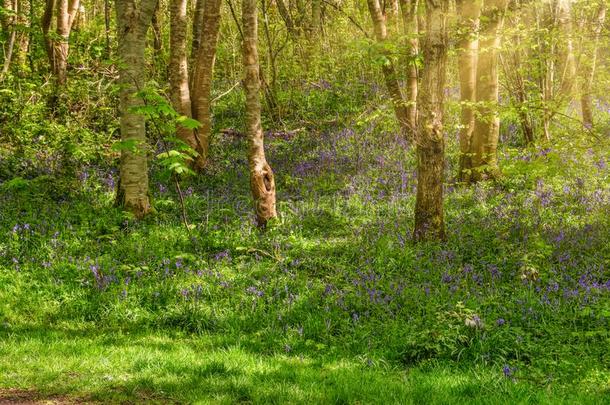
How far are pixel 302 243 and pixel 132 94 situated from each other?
4247 mm

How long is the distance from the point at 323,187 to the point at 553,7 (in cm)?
688

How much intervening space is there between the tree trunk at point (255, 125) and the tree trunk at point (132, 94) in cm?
199

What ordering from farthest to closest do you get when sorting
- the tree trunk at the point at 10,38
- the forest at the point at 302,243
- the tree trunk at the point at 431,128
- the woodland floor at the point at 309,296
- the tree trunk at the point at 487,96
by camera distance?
1. the tree trunk at the point at 10,38
2. the tree trunk at the point at 487,96
3. the tree trunk at the point at 431,128
4. the forest at the point at 302,243
5. the woodland floor at the point at 309,296

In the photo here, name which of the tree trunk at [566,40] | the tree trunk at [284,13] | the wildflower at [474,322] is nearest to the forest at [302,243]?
the wildflower at [474,322]

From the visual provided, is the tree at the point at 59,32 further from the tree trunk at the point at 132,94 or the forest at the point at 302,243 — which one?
the tree trunk at the point at 132,94

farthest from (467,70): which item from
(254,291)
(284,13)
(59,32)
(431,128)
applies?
(59,32)

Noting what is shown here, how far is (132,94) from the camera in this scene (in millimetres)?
10188

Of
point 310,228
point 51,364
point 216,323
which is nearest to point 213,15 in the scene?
point 310,228

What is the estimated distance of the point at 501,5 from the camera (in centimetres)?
1251

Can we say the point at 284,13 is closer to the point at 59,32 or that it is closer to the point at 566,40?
the point at 59,32

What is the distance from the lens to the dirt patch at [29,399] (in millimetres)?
4855

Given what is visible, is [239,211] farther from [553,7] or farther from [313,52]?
[313,52]

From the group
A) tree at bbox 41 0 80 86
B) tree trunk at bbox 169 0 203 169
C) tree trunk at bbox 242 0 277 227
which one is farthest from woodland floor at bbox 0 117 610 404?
tree at bbox 41 0 80 86

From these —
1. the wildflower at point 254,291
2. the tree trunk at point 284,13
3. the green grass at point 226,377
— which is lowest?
the green grass at point 226,377
